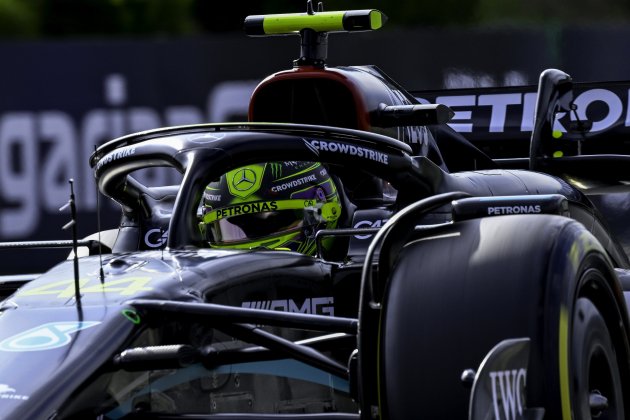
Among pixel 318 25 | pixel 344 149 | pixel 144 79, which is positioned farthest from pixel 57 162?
pixel 344 149

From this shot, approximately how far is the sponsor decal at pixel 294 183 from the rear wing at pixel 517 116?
2189 millimetres

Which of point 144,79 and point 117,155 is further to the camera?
point 144,79

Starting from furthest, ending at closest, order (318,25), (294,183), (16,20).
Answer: (16,20), (318,25), (294,183)

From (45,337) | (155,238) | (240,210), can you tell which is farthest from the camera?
(155,238)

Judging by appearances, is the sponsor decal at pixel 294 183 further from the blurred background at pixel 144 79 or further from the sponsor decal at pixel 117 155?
the blurred background at pixel 144 79

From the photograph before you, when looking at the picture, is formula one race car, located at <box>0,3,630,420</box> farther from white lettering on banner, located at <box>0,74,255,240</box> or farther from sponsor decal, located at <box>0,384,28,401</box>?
white lettering on banner, located at <box>0,74,255,240</box>

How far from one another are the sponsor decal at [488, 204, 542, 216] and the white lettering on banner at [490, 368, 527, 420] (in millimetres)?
538

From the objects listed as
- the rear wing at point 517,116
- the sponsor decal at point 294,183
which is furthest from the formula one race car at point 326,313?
the rear wing at point 517,116

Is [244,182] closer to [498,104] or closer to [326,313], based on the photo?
[326,313]

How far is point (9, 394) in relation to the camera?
3.12 m

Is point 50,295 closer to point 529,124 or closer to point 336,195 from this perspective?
point 336,195

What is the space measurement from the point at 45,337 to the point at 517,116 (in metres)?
5.14

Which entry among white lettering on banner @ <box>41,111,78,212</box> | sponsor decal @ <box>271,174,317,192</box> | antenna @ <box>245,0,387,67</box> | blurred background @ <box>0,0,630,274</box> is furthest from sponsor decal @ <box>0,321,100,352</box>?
white lettering on banner @ <box>41,111,78,212</box>

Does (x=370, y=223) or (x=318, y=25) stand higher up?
(x=318, y=25)
